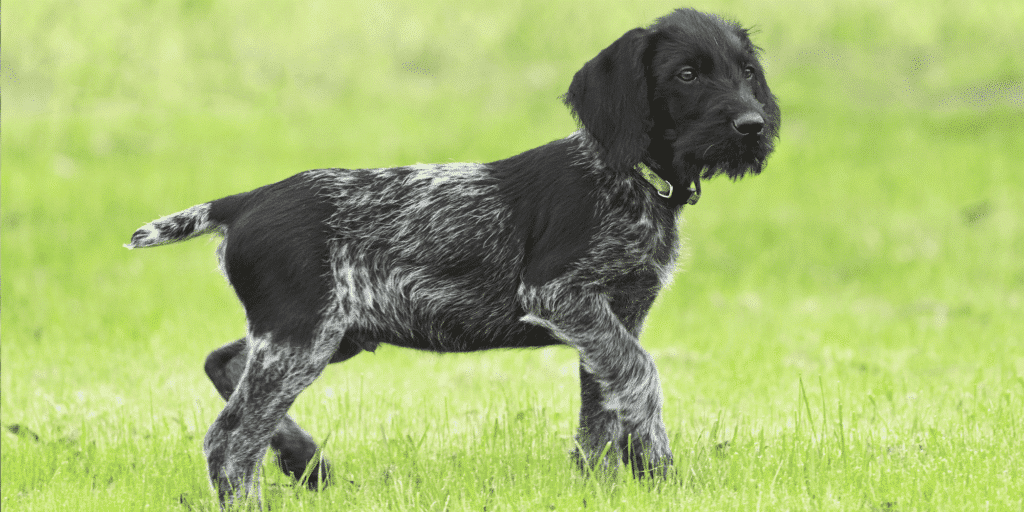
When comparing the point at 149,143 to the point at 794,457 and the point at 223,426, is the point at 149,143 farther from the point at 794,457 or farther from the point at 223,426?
the point at 794,457

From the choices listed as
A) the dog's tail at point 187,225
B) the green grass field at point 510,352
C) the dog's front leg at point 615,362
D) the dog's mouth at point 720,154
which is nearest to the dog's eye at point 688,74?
the dog's mouth at point 720,154

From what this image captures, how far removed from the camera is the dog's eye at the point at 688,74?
14.8ft

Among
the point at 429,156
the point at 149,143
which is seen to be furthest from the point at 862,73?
the point at 149,143

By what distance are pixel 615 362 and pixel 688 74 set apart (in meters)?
1.43

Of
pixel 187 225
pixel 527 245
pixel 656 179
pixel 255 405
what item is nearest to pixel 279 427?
pixel 255 405

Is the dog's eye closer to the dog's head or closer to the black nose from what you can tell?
the dog's head

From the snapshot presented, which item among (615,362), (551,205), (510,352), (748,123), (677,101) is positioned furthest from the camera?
(510,352)

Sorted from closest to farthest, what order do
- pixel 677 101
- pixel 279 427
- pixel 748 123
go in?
pixel 748 123
pixel 677 101
pixel 279 427

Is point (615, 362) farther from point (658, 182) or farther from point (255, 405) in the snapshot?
point (255, 405)

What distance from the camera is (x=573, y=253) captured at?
4469 mm

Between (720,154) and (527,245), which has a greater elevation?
(720,154)

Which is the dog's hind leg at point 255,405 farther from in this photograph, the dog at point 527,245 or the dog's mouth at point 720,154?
the dog's mouth at point 720,154

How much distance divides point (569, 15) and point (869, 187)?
838 cm

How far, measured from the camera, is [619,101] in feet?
15.0
